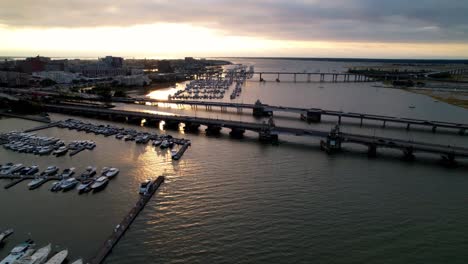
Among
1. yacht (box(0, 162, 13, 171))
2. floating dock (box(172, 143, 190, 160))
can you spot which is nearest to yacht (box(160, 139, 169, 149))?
floating dock (box(172, 143, 190, 160))

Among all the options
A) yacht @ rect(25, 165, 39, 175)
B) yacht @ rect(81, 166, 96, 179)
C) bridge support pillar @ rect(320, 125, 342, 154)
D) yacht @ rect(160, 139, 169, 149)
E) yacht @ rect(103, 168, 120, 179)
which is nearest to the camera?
yacht @ rect(81, 166, 96, 179)

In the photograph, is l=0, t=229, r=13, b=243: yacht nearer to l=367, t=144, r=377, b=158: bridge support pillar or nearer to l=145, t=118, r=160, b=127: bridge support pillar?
l=145, t=118, r=160, b=127: bridge support pillar

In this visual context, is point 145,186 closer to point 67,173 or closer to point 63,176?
point 63,176

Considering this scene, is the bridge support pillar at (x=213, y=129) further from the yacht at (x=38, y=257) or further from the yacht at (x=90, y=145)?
the yacht at (x=38, y=257)

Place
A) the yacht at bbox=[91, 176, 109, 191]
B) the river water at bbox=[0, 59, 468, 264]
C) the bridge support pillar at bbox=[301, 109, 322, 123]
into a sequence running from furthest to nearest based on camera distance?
the bridge support pillar at bbox=[301, 109, 322, 123] → the yacht at bbox=[91, 176, 109, 191] → the river water at bbox=[0, 59, 468, 264]

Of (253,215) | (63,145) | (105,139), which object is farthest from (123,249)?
(105,139)

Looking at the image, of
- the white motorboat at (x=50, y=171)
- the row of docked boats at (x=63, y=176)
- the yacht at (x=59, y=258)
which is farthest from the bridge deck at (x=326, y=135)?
the yacht at (x=59, y=258)

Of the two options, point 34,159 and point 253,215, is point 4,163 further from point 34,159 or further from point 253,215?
point 253,215
